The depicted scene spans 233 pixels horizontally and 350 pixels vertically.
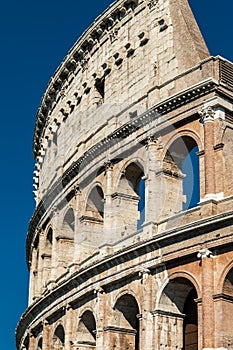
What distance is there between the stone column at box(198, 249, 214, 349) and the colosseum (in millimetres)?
28

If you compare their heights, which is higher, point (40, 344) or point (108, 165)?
point (108, 165)

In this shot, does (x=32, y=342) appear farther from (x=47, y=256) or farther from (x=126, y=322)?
(x=126, y=322)

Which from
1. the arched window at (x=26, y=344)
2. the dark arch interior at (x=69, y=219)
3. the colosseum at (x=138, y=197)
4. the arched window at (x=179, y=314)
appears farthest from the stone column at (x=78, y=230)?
the arched window at (x=26, y=344)

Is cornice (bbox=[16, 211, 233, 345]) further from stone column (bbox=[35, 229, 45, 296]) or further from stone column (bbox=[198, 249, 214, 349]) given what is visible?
stone column (bbox=[35, 229, 45, 296])

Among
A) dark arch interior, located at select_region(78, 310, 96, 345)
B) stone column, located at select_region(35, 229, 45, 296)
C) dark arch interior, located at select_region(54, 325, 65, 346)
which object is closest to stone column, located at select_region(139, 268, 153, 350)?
dark arch interior, located at select_region(78, 310, 96, 345)

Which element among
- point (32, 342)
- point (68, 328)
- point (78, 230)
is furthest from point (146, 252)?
point (32, 342)

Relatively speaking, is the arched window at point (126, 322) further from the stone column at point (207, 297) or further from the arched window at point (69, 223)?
the arched window at point (69, 223)

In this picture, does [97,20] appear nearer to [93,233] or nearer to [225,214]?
[93,233]

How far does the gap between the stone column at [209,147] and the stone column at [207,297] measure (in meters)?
1.93

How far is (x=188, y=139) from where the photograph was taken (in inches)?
953

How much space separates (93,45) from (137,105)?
17.1ft

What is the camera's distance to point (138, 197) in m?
26.5

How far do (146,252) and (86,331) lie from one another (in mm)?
4688

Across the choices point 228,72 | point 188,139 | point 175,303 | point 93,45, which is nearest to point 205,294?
point 175,303
